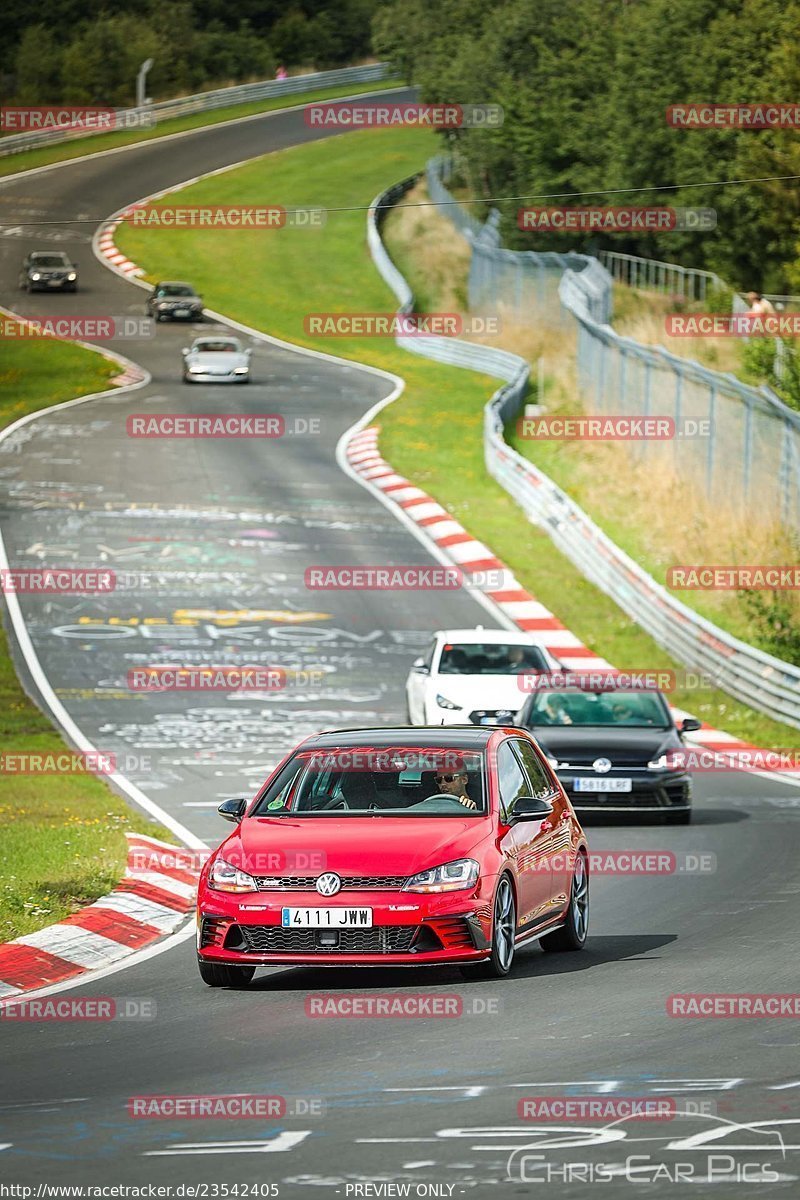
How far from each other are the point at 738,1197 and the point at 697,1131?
Result: 95cm

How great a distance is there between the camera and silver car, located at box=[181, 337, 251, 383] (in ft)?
182

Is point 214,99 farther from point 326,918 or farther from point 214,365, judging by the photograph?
point 326,918

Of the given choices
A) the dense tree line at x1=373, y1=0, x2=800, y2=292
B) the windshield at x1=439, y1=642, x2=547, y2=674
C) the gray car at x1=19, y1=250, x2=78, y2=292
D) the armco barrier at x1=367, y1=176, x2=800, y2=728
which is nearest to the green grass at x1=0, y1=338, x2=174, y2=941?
the windshield at x1=439, y1=642, x2=547, y2=674

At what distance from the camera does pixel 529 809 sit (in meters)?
12.3

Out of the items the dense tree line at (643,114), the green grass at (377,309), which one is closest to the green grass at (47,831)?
the green grass at (377,309)

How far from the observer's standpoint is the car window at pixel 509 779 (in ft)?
41.4

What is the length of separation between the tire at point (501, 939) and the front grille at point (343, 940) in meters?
0.53

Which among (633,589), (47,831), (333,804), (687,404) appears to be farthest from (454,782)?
(687,404)

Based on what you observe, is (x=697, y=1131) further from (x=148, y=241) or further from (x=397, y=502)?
(x=148, y=241)

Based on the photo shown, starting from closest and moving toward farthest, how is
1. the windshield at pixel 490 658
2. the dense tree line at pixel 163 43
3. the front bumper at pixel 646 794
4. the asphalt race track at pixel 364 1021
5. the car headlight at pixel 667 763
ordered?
the asphalt race track at pixel 364 1021, the front bumper at pixel 646 794, the car headlight at pixel 667 763, the windshield at pixel 490 658, the dense tree line at pixel 163 43

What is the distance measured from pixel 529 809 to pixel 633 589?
22111mm

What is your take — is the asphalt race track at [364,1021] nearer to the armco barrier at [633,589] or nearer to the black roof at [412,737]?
the black roof at [412,737]

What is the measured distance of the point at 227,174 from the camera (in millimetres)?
90750

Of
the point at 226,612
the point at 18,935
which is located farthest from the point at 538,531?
the point at 18,935
